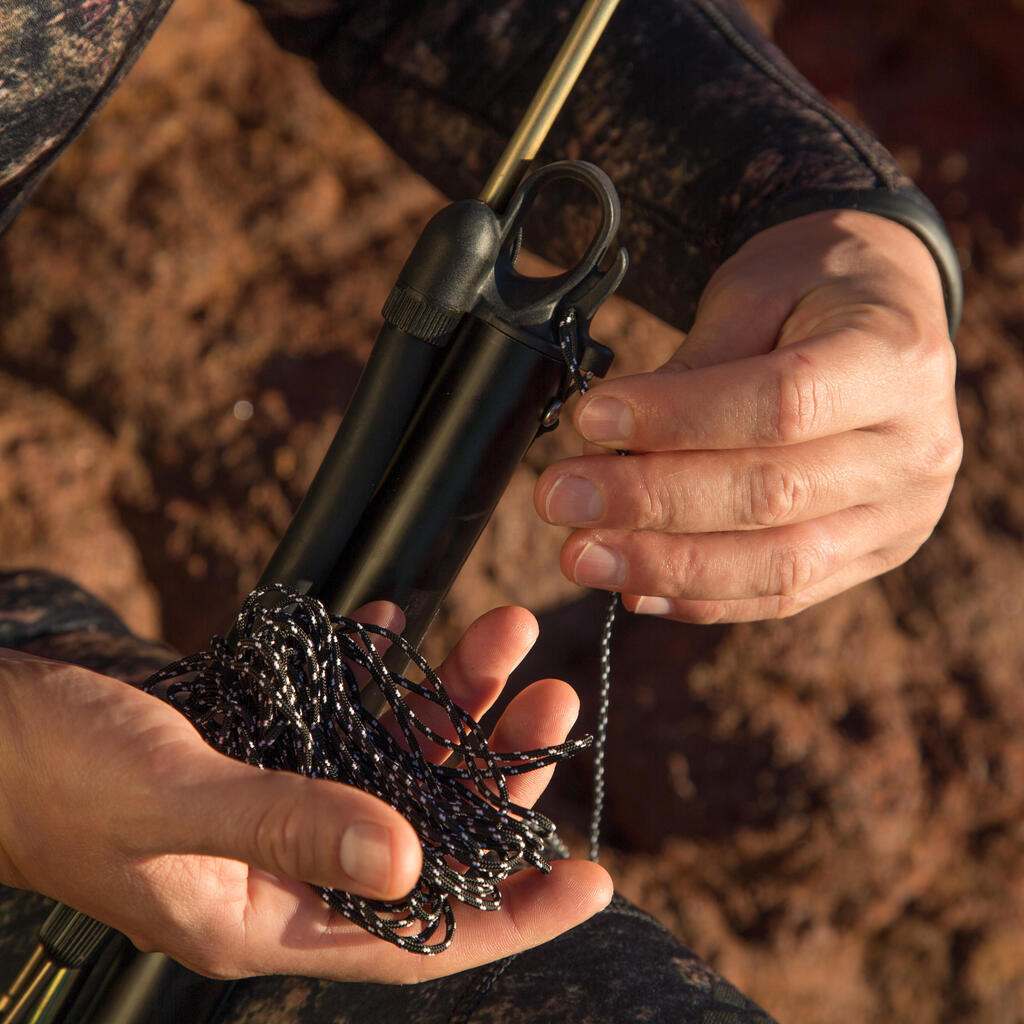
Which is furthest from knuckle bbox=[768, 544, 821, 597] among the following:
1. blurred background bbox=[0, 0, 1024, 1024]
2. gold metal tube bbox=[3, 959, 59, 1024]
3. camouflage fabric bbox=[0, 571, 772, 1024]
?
blurred background bbox=[0, 0, 1024, 1024]

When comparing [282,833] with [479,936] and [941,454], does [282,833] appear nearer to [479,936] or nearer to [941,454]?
[479,936]

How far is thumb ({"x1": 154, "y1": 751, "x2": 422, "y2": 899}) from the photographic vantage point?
315mm

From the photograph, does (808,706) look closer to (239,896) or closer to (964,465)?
(964,465)

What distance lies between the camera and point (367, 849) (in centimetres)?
31

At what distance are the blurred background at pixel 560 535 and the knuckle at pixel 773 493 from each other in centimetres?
64

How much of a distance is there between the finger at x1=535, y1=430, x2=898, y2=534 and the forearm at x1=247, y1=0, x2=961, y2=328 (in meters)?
0.21

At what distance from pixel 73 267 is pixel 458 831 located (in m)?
1.04

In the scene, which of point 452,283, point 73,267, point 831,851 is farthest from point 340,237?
point 831,851

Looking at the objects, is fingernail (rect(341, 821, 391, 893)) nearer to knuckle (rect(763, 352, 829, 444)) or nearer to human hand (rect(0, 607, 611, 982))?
human hand (rect(0, 607, 611, 982))

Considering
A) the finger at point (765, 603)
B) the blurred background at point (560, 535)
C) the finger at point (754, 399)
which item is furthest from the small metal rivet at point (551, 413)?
the blurred background at point (560, 535)

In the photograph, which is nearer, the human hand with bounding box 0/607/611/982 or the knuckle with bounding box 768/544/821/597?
the human hand with bounding box 0/607/611/982

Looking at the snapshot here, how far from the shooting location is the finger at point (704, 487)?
47 centimetres

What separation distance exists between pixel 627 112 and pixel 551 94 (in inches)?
8.0

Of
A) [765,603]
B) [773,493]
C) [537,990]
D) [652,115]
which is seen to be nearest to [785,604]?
[765,603]
